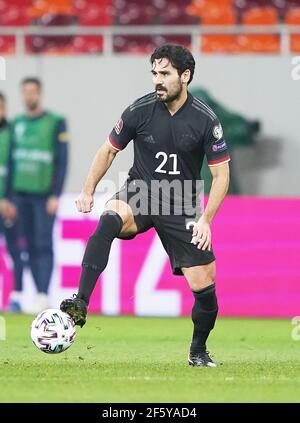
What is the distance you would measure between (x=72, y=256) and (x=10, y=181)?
45.8 inches

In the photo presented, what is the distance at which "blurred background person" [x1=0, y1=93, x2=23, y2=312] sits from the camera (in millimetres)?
13586

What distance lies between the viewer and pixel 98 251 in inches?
301

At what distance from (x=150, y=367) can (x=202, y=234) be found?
101 cm

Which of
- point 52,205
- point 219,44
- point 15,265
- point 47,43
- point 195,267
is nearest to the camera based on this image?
point 195,267

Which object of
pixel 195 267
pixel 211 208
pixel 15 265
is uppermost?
pixel 15 265

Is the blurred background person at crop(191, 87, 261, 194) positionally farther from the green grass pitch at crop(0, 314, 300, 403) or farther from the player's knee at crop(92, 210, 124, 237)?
the player's knee at crop(92, 210, 124, 237)

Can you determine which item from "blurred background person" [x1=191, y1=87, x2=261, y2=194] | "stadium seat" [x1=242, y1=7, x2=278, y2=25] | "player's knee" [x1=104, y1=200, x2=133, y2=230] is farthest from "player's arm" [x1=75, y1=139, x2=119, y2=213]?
"stadium seat" [x1=242, y1=7, x2=278, y2=25]

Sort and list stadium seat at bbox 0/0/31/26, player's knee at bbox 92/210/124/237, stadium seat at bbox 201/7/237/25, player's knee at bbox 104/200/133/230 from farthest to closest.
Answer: stadium seat at bbox 0/0/31/26 < stadium seat at bbox 201/7/237/25 < player's knee at bbox 104/200/133/230 < player's knee at bbox 92/210/124/237

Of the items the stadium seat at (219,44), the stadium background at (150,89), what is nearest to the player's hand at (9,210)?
the stadium background at (150,89)

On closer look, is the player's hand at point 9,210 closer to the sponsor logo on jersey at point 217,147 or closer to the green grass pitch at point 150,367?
the green grass pitch at point 150,367

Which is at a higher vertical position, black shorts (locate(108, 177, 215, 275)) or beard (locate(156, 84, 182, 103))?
beard (locate(156, 84, 182, 103))

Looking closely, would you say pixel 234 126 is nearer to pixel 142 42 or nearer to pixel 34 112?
pixel 142 42

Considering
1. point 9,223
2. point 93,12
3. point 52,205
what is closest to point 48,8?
point 93,12

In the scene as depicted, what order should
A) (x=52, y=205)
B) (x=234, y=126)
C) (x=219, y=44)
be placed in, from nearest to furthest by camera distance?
(x=52, y=205), (x=234, y=126), (x=219, y=44)
